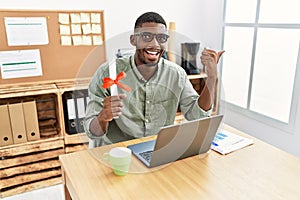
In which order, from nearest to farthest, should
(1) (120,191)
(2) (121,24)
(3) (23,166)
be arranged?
(1) (120,191), (3) (23,166), (2) (121,24)

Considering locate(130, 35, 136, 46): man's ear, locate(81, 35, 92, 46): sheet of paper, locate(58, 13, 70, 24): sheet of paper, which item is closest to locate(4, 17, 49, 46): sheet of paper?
locate(58, 13, 70, 24): sheet of paper

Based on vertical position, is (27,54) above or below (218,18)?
below

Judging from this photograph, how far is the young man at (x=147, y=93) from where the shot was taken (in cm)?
109

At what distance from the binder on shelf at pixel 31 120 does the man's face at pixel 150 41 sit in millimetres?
1130

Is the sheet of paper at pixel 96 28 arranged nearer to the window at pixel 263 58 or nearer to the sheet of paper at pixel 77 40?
the sheet of paper at pixel 77 40

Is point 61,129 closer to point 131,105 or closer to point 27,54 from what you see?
point 27,54

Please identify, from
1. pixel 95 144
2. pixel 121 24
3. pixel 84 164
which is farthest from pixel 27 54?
pixel 84 164

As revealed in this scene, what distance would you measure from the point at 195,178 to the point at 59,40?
65.5 inches

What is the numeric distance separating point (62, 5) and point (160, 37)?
137cm

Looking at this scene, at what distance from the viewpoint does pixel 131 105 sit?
1264mm

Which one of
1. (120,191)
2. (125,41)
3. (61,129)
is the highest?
(125,41)

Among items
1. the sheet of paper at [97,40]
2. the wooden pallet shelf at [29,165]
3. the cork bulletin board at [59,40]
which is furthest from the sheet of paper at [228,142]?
the sheet of paper at [97,40]

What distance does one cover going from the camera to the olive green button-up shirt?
1.23 metres

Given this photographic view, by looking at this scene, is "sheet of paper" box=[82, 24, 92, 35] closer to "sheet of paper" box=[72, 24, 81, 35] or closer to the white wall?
"sheet of paper" box=[72, 24, 81, 35]
